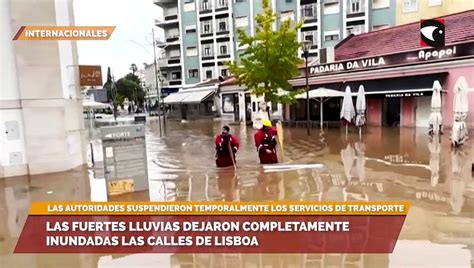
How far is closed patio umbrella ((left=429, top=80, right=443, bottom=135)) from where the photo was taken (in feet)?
50.5

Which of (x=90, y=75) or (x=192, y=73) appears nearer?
(x=90, y=75)

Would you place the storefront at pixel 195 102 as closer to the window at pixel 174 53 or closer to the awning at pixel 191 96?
the awning at pixel 191 96

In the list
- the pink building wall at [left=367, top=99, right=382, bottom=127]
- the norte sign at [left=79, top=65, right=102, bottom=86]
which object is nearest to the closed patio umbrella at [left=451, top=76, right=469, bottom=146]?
the pink building wall at [left=367, top=99, right=382, bottom=127]

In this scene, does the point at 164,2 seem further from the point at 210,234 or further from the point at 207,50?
the point at 210,234

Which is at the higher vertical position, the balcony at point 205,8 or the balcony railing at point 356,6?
the balcony at point 205,8

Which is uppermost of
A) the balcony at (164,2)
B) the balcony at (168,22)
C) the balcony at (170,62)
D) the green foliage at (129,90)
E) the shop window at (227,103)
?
the balcony at (164,2)

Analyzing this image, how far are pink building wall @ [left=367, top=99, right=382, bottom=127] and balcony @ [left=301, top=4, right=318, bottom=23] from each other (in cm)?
2191

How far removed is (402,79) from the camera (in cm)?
2044

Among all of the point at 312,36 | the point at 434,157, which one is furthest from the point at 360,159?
the point at 312,36

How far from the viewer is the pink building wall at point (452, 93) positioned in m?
17.8

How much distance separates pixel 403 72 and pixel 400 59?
0.73 metres

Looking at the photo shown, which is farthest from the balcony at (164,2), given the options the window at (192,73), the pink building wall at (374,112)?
the pink building wall at (374,112)

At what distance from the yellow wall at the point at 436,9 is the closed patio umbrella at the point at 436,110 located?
20.0 m

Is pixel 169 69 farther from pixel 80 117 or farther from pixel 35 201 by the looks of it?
pixel 35 201
